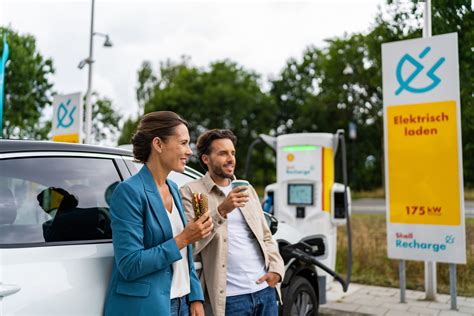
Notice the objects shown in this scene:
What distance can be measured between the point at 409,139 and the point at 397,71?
95cm

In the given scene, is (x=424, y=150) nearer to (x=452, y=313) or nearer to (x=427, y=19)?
(x=427, y=19)

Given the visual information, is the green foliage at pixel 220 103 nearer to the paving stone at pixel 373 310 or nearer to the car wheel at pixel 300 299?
the paving stone at pixel 373 310

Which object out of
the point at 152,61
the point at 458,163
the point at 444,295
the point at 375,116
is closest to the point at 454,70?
the point at 458,163

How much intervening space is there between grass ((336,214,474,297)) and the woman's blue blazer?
586cm

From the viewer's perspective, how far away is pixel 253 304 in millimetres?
2740

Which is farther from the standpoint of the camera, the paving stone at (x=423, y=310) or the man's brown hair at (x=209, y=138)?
the paving stone at (x=423, y=310)

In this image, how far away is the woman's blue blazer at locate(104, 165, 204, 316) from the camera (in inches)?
77.2

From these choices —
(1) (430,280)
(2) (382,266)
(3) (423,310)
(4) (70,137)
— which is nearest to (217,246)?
(3) (423,310)

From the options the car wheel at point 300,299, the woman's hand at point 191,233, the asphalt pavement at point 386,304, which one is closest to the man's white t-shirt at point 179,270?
the woman's hand at point 191,233

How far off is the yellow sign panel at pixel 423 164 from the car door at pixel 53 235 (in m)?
4.82

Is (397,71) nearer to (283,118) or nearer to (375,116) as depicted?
(375,116)

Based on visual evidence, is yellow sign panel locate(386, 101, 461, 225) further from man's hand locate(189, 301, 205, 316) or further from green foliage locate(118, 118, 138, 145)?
green foliage locate(118, 118, 138, 145)

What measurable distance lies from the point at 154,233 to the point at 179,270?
0.86ft

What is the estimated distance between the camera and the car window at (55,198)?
2.05m
